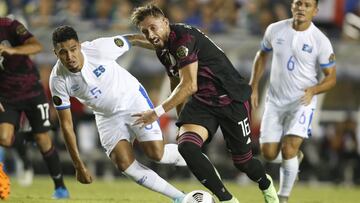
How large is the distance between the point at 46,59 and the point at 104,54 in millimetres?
10822

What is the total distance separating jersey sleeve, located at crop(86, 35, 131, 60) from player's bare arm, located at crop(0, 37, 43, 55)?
1.75 metres

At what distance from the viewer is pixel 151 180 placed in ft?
32.2

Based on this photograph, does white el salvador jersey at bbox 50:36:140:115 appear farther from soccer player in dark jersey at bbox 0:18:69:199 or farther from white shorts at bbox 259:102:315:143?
soccer player in dark jersey at bbox 0:18:69:199

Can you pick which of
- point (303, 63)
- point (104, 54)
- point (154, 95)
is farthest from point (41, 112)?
point (154, 95)

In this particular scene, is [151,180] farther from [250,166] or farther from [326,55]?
[326,55]

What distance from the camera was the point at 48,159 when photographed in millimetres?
12617

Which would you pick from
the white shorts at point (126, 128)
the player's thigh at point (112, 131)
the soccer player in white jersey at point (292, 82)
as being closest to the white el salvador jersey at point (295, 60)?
the soccer player in white jersey at point (292, 82)

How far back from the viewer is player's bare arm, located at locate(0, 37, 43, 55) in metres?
11.6

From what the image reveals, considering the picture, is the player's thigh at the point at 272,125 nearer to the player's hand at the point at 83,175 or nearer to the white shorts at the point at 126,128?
the white shorts at the point at 126,128

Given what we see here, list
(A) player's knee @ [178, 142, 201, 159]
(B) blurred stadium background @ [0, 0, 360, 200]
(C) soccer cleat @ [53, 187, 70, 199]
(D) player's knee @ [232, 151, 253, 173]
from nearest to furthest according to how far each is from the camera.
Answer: (A) player's knee @ [178, 142, 201, 159]
(D) player's knee @ [232, 151, 253, 173]
(C) soccer cleat @ [53, 187, 70, 199]
(B) blurred stadium background @ [0, 0, 360, 200]

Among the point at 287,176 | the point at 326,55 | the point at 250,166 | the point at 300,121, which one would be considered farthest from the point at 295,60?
the point at 250,166

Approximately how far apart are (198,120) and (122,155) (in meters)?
1.00

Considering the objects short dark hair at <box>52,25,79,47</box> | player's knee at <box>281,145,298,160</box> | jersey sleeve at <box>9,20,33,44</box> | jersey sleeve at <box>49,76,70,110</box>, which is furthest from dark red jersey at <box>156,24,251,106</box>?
jersey sleeve at <box>9,20,33,44</box>

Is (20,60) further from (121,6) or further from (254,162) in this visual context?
(121,6)
